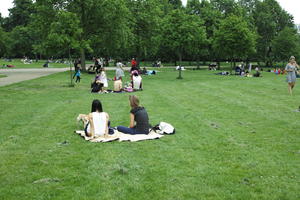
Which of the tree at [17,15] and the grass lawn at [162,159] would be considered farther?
the tree at [17,15]

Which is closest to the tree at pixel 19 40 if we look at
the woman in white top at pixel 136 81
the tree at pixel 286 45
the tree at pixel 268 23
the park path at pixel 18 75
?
the park path at pixel 18 75

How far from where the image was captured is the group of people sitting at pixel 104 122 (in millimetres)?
8320

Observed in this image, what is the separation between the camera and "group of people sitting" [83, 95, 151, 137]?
8320 millimetres

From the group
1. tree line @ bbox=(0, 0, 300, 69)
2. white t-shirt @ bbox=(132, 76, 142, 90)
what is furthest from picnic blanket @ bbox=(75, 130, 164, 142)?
tree line @ bbox=(0, 0, 300, 69)

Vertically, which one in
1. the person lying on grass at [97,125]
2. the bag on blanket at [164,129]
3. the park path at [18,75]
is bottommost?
the park path at [18,75]

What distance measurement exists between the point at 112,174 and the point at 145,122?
9.45 feet

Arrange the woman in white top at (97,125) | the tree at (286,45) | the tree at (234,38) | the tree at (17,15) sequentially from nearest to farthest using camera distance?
the woman in white top at (97,125), the tree at (234,38), the tree at (286,45), the tree at (17,15)

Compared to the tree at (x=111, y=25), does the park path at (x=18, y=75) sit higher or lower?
lower

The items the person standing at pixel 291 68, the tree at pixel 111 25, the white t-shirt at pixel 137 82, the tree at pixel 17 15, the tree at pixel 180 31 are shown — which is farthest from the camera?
the tree at pixel 17 15

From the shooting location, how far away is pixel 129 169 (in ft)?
20.1

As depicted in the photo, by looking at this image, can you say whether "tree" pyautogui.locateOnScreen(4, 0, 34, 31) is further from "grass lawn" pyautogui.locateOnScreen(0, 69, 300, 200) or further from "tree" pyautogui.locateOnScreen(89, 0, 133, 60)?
"grass lawn" pyautogui.locateOnScreen(0, 69, 300, 200)

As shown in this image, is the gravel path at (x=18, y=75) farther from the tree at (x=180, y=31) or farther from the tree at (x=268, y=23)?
the tree at (x=268, y=23)

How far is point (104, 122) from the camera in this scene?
8.37 meters

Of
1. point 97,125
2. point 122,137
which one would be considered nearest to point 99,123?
point 97,125
